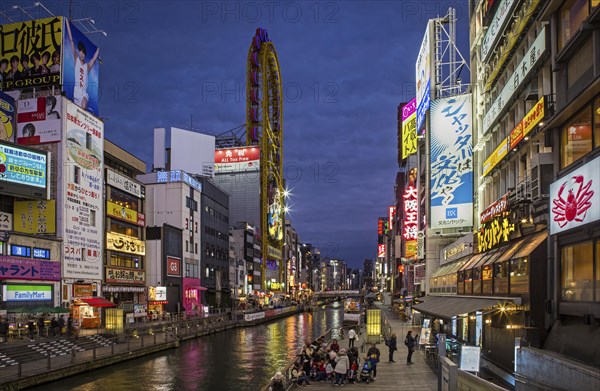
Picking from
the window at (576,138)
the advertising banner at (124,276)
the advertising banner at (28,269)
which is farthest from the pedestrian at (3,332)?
the window at (576,138)

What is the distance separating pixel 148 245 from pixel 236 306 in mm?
41173

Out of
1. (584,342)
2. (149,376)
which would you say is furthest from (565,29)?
(149,376)

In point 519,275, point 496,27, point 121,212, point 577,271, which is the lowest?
point 519,275

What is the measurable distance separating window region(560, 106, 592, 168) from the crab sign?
1.26 meters

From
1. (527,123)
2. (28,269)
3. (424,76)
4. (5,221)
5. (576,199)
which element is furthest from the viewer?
(424,76)

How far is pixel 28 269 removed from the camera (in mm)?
51188

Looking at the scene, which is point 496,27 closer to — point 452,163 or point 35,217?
point 452,163

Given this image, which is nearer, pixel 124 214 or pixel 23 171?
pixel 23 171

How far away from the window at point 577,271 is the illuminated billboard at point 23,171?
44.5 meters

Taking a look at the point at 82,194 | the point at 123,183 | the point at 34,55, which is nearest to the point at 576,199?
the point at 82,194

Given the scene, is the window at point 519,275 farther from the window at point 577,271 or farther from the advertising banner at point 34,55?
the advertising banner at point 34,55

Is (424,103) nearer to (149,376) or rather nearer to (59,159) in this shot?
(59,159)

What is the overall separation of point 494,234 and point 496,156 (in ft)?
25.7

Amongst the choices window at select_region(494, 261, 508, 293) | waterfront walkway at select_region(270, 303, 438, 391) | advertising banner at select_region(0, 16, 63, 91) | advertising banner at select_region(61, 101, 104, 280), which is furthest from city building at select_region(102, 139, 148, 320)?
window at select_region(494, 261, 508, 293)
